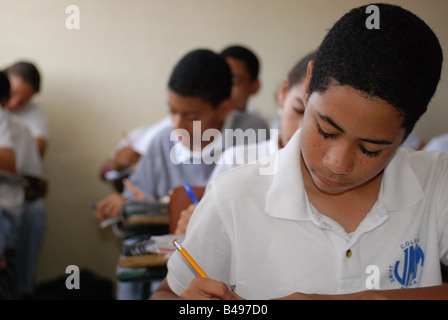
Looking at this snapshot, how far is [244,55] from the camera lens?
2.92 meters

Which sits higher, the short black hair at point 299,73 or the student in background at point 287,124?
the short black hair at point 299,73

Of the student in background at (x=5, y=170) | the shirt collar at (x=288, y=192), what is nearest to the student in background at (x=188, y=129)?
the student in background at (x=5, y=170)

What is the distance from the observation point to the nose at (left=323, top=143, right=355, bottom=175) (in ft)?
2.44

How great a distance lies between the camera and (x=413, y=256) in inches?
33.6

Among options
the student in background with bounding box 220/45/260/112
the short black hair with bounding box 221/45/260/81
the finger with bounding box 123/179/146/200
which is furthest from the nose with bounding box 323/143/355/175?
the short black hair with bounding box 221/45/260/81

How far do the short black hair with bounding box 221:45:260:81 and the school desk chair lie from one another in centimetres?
162

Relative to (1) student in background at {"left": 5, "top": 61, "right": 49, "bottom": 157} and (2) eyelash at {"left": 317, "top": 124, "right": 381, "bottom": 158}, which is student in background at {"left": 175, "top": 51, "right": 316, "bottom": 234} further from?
(1) student in background at {"left": 5, "top": 61, "right": 49, "bottom": 157}

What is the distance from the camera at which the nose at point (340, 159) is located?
0.74m

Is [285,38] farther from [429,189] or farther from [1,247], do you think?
[429,189]

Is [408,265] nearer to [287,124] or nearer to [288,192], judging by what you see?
[288,192]

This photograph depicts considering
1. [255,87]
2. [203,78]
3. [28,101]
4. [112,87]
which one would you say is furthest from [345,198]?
[28,101]

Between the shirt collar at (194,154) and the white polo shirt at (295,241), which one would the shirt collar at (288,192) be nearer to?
the white polo shirt at (295,241)

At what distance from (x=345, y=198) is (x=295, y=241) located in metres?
0.14

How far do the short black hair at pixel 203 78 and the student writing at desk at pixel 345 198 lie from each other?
3.83 ft
